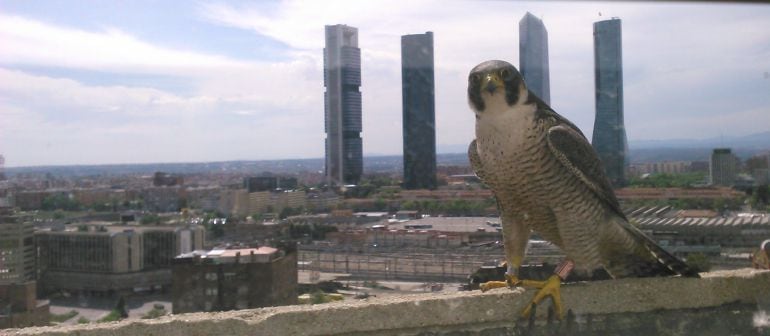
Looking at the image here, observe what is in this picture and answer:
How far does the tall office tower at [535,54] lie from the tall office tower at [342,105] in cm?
749

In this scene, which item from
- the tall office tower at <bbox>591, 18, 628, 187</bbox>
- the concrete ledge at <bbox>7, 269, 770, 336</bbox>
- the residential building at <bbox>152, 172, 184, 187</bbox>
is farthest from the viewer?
the residential building at <bbox>152, 172, 184, 187</bbox>

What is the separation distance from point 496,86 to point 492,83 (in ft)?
0.06

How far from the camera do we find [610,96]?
9.02 meters

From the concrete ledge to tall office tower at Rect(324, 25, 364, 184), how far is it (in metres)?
12.6

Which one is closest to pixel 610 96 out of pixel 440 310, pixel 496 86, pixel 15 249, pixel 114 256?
pixel 496 86

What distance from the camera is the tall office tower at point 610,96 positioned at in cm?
773

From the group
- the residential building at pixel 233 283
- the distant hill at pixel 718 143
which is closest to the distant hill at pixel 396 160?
the distant hill at pixel 718 143

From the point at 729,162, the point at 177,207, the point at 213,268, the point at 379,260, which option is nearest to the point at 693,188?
the point at 729,162

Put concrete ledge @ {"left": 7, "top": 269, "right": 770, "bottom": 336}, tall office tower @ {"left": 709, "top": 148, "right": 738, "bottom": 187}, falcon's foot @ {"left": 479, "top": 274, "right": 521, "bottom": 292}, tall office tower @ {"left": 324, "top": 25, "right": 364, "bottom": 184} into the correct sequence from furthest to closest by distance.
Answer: tall office tower @ {"left": 324, "top": 25, "right": 364, "bottom": 184}
tall office tower @ {"left": 709, "top": 148, "right": 738, "bottom": 187}
falcon's foot @ {"left": 479, "top": 274, "right": 521, "bottom": 292}
concrete ledge @ {"left": 7, "top": 269, "right": 770, "bottom": 336}

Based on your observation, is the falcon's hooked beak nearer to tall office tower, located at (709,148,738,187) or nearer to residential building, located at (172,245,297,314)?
residential building, located at (172,245,297,314)

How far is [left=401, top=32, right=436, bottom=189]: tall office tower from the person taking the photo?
45.5 ft

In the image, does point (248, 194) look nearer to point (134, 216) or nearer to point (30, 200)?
point (134, 216)

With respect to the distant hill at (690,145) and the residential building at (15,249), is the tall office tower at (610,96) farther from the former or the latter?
the residential building at (15,249)

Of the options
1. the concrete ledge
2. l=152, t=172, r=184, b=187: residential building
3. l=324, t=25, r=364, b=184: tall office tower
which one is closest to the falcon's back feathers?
the concrete ledge
